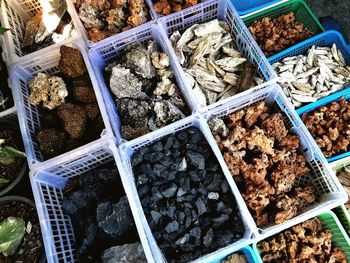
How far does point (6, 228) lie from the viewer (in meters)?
1.49

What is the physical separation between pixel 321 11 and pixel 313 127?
110 centimetres

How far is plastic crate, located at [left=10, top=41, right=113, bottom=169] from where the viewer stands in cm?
158

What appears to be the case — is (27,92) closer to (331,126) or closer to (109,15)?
(109,15)

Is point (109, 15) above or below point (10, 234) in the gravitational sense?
above

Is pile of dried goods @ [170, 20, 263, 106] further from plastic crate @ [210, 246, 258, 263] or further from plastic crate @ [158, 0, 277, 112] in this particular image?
plastic crate @ [210, 246, 258, 263]

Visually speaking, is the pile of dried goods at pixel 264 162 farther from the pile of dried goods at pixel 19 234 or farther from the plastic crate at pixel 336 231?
the pile of dried goods at pixel 19 234

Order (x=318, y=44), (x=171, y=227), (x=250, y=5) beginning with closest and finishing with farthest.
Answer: (x=171, y=227), (x=318, y=44), (x=250, y=5)

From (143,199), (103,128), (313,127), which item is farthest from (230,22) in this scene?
(143,199)

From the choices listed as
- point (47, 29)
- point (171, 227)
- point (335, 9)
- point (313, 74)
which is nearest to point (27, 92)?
point (47, 29)

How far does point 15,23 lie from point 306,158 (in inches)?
62.4

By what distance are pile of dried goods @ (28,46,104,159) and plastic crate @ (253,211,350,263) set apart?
0.92m

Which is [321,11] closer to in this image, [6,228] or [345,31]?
[345,31]

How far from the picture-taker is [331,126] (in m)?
1.81

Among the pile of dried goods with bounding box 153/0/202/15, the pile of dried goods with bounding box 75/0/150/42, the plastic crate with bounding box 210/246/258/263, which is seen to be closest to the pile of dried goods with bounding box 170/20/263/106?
the pile of dried goods with bounding box 153/0/202/15
